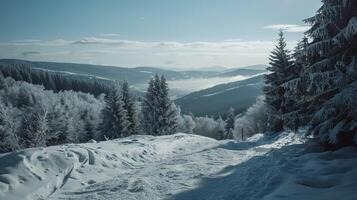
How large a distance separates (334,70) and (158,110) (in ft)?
118

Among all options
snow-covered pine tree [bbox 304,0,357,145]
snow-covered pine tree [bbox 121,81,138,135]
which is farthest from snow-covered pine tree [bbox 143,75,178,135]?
snow-covered pine tree [bbox 304,0,357,145]

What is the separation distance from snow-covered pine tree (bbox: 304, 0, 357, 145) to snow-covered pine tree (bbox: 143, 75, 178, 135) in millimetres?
34618

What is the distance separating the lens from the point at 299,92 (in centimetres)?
1327

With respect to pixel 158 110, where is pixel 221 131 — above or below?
below

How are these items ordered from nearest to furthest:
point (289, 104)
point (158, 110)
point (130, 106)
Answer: point (289, 104), point (158, 110), point (130, 106)

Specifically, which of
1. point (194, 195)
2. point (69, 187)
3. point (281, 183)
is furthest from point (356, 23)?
point (69, 187)

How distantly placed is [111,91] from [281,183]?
132ft

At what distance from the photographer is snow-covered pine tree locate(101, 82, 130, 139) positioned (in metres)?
46.8

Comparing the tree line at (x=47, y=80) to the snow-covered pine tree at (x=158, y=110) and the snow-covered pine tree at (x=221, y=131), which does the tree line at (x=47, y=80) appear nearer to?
the snow-covered pine tree at (x=221, y=131)

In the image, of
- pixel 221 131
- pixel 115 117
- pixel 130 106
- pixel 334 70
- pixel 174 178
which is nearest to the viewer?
pixel 334 70

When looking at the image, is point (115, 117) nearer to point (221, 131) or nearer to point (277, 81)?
point (277, 81)

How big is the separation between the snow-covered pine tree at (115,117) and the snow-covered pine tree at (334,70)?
36.5 m

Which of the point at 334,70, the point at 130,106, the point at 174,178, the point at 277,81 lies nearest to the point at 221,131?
the point at 130,106

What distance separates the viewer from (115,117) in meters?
47.0
